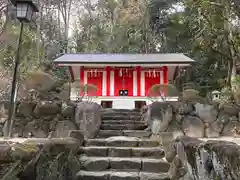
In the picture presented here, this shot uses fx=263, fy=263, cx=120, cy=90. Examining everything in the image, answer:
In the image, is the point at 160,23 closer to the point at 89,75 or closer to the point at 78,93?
the point at 89,75

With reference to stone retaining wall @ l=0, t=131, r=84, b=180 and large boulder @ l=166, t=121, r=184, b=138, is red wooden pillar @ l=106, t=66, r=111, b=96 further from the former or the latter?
stone retaining wall @ l=0, t=131, r=84, b=180

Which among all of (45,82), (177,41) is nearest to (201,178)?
(45,82)

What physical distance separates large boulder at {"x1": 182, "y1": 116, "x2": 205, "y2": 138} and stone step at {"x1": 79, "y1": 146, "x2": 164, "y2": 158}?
2.70 m

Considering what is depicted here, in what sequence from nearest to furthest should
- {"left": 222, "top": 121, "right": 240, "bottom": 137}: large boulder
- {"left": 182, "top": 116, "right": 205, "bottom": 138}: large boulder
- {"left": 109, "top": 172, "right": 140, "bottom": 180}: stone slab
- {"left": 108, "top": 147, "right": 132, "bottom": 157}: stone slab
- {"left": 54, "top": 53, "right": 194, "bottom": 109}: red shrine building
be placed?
{"left": 109, "top": 172, "right": 140, "bottom": 180}: stone slab
{"left": 108, "top": 147, "right": 132, "bottom": 157}: stone slab
{"left": 182, "top": 116, "right": 205, "bottom": 138}: large boulder
{"left": 222, "top": 121, "right": 240, "bottom": 137}: large boulder
{"left": 54, "top": 53, "right": 194, "bottom": 109}: red shrine building

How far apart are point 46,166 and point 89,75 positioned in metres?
10.1

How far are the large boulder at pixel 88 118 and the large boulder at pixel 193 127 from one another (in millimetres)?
2307

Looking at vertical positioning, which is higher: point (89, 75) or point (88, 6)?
point (88, 6)

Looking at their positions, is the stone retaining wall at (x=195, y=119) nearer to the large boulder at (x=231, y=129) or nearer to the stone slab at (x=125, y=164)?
the large boulder at (x=231, y=129)

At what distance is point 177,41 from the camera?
20.0 meters

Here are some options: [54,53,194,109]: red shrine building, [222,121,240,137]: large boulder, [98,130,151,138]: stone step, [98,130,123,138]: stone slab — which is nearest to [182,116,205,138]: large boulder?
[222,121,240,137]: large boulder

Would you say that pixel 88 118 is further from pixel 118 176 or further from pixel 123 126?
pixel 118 176

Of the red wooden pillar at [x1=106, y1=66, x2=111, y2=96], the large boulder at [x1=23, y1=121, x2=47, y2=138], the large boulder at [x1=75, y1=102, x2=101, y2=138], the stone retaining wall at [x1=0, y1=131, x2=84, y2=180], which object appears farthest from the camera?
the red wooden pillar at [x1=106, y1=66, x2=111, y2=96]

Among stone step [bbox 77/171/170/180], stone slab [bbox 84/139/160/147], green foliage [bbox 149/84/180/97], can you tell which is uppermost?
green foliage [bbox 149/84/180/97]

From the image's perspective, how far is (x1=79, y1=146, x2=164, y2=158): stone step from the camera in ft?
14.2
